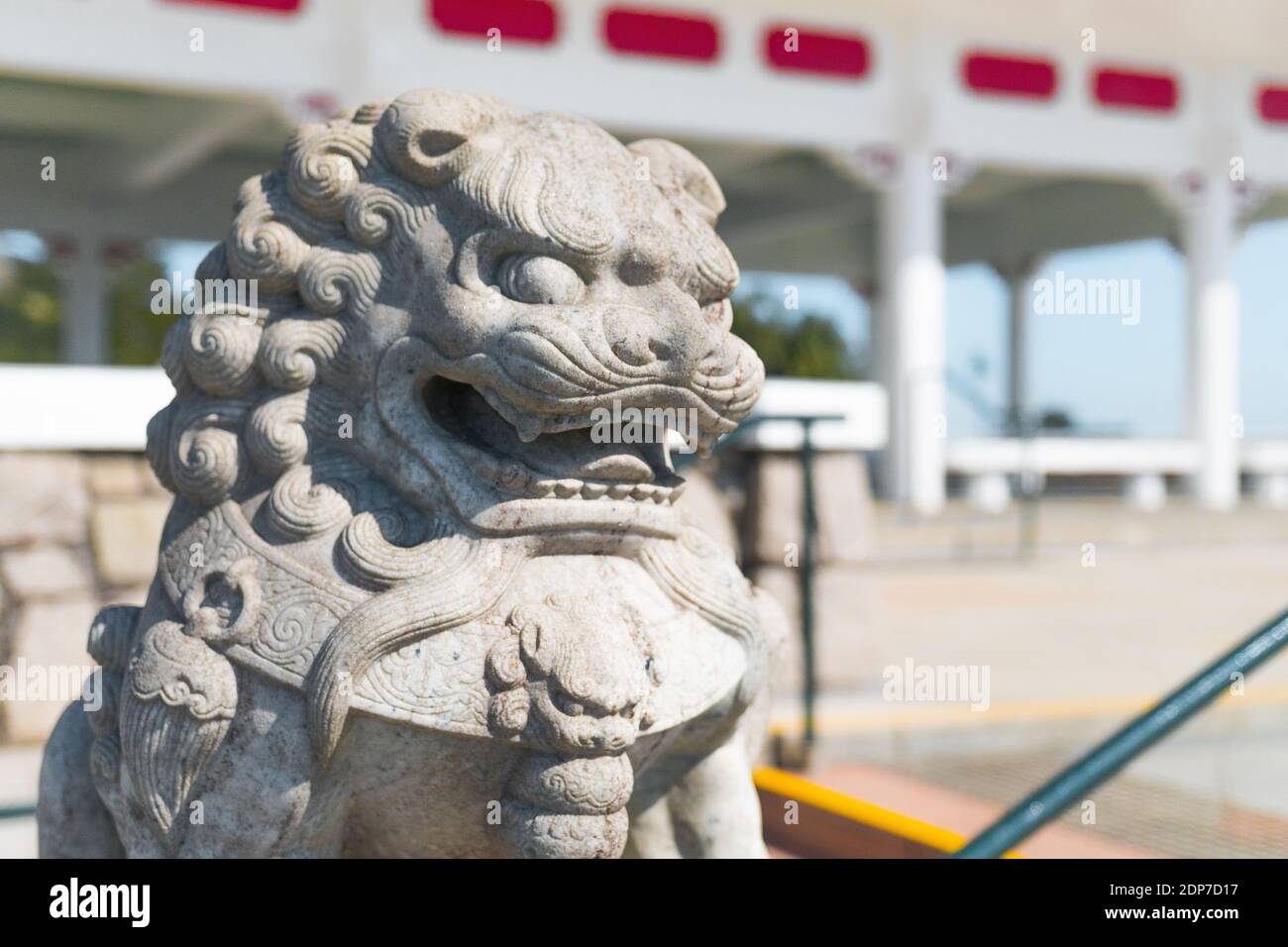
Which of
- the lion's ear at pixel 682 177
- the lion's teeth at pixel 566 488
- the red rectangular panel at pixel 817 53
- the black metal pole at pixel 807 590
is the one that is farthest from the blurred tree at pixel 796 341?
the lion's teeth at pixel 566 488

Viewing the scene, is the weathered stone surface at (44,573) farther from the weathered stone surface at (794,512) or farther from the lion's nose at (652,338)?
the lion's nose at (652,338)

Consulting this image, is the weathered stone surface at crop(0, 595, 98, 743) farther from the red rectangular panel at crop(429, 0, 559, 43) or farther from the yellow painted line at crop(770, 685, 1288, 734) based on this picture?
the red rectangular panel at crop(429, 0, 559, 43)

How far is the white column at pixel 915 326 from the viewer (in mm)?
10180

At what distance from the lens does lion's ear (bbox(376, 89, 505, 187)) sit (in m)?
1.79

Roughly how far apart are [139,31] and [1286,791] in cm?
690

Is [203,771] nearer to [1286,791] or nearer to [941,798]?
[941,798]

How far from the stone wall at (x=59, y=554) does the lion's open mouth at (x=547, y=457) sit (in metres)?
2.77

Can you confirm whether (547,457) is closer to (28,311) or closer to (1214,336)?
(1214,336)

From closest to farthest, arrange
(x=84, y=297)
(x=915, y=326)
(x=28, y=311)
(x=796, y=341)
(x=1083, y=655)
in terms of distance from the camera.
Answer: (x=1083, y=655) < (x=915, y=326) < (x=84, y=297) < (x=28, y=311) < (x=796, y=341)

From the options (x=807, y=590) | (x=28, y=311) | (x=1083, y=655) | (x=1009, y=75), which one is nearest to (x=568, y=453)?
(x=807, y=590)

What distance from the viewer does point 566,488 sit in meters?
1.80

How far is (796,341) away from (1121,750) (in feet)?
51.1

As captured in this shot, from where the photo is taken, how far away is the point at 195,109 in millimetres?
9984

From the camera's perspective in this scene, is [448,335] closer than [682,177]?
Yes
